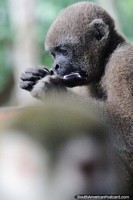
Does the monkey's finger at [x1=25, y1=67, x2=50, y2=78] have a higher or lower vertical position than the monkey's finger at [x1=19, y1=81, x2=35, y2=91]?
higher

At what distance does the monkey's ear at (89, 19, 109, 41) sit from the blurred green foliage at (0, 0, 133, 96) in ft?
0.29

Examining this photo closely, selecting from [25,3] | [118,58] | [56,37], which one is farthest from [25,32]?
[118,58]

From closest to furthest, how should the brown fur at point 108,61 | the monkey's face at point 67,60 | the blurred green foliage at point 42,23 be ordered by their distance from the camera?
1. the brown fur at point 108,61
2. the monkey's face at point 67,60
3. the blurred green foliage at point 42,23

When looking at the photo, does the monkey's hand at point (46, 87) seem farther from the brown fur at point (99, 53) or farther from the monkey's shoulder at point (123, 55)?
the monkey's shoulder at point (123, 55)

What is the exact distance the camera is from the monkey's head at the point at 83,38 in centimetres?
147

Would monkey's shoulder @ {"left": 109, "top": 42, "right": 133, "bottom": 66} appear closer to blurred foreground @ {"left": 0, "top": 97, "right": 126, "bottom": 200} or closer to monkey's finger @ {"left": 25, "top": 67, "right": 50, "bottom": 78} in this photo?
monkey's finger @ {"left": 25, "top": 67, "right": 50, "bottom": 78}

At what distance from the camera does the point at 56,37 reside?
1.52 metres

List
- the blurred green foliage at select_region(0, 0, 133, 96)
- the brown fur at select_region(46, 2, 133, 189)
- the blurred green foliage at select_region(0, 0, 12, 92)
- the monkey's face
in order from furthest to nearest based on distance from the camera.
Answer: the blurred green foliage at select_region(0, 0, 12, 92)
the blurred green foliage at select_region(0, 0, 133, 96)
the monkey's face
the brown fur at select_region(46, 2, 133, 189)

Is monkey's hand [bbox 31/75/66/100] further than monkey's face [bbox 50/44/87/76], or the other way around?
monkey's face [bbox 50/44/87/76]

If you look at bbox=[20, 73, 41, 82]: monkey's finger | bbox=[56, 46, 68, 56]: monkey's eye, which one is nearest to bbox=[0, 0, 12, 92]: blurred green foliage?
bbox=[56, 46, 68, 56]: monkey's eye

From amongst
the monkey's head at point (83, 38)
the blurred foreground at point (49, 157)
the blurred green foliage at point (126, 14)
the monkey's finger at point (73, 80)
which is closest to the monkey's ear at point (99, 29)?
the monkey's head at point (83, 38)

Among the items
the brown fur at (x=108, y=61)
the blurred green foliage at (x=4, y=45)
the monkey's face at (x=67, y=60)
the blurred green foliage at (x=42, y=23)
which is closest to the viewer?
the brown fur at (x=108, y=61)

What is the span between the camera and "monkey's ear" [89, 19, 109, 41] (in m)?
1.48

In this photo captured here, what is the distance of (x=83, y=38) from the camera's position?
4.90 feet
